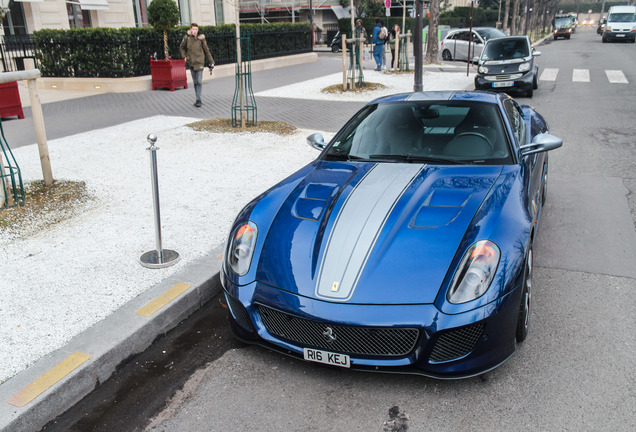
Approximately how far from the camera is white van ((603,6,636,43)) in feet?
129

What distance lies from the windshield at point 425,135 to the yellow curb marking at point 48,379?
96.6 inches

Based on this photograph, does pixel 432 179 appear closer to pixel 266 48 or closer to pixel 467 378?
pixel 467 378

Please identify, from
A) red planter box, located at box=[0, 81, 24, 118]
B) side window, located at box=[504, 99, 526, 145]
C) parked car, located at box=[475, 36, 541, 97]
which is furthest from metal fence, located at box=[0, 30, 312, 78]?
side window, located at box=[504, 99, 526, 145]

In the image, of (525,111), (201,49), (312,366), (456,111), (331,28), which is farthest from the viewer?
(331,28)

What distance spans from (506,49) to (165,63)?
9612mm

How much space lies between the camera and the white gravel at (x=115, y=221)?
3959 millimetres

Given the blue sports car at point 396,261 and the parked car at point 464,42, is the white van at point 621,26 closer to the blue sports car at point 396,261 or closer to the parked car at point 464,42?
the parked car at point 464,42

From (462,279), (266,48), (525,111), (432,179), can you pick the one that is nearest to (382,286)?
(462,279)

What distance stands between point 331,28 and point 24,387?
170ft

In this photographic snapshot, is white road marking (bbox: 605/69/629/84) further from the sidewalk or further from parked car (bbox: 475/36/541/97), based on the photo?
the sidewalk

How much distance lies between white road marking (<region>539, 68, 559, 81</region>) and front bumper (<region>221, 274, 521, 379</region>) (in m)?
17.5

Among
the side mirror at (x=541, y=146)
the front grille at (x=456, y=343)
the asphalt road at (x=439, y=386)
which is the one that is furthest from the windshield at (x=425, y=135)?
the front grille at (x=456, y=343)

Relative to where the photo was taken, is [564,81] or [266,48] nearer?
[564,81]

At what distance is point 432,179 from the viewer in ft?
13.2
